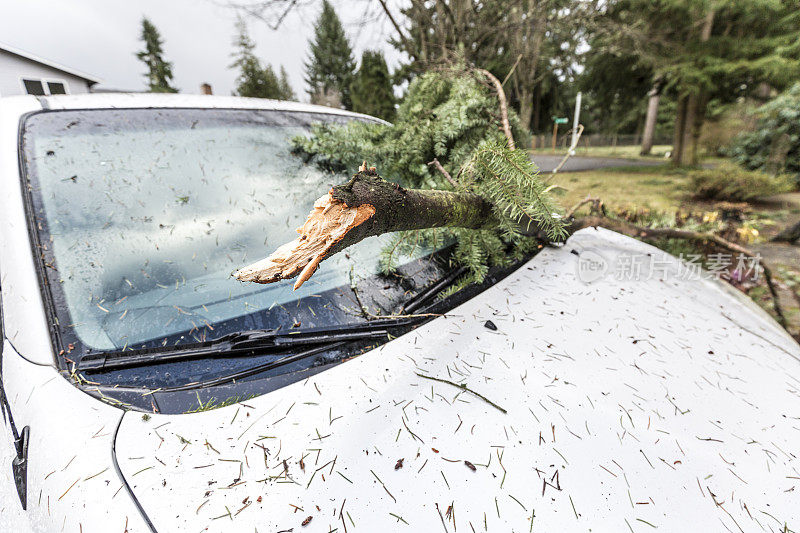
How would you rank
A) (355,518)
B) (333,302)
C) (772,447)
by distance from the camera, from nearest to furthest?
(355,518) < (772,447) < (333,302)

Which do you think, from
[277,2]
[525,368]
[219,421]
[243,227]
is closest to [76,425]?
[219,421]

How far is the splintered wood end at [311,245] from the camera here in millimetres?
645

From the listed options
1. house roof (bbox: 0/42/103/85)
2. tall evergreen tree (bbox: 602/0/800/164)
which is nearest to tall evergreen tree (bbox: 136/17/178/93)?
house roof (bbox: 0/42/103/85)

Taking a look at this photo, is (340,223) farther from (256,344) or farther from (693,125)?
(693,125)

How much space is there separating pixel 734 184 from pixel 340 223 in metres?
10.2

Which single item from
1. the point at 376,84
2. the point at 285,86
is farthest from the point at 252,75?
the point at 376,84

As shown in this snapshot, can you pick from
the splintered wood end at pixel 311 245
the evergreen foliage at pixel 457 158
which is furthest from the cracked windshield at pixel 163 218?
the splintered wood end at pixel 311 245

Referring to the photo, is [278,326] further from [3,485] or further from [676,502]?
[676,502]

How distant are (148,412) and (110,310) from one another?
45 cm

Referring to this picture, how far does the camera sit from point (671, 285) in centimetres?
183

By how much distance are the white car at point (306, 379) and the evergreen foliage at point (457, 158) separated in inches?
5.8

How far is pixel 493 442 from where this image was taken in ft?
2.75

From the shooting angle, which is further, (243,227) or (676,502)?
(243,227)

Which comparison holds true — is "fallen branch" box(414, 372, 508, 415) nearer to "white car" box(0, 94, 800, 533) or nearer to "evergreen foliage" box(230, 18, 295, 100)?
"white car" box(0, 94, 800, 533)
